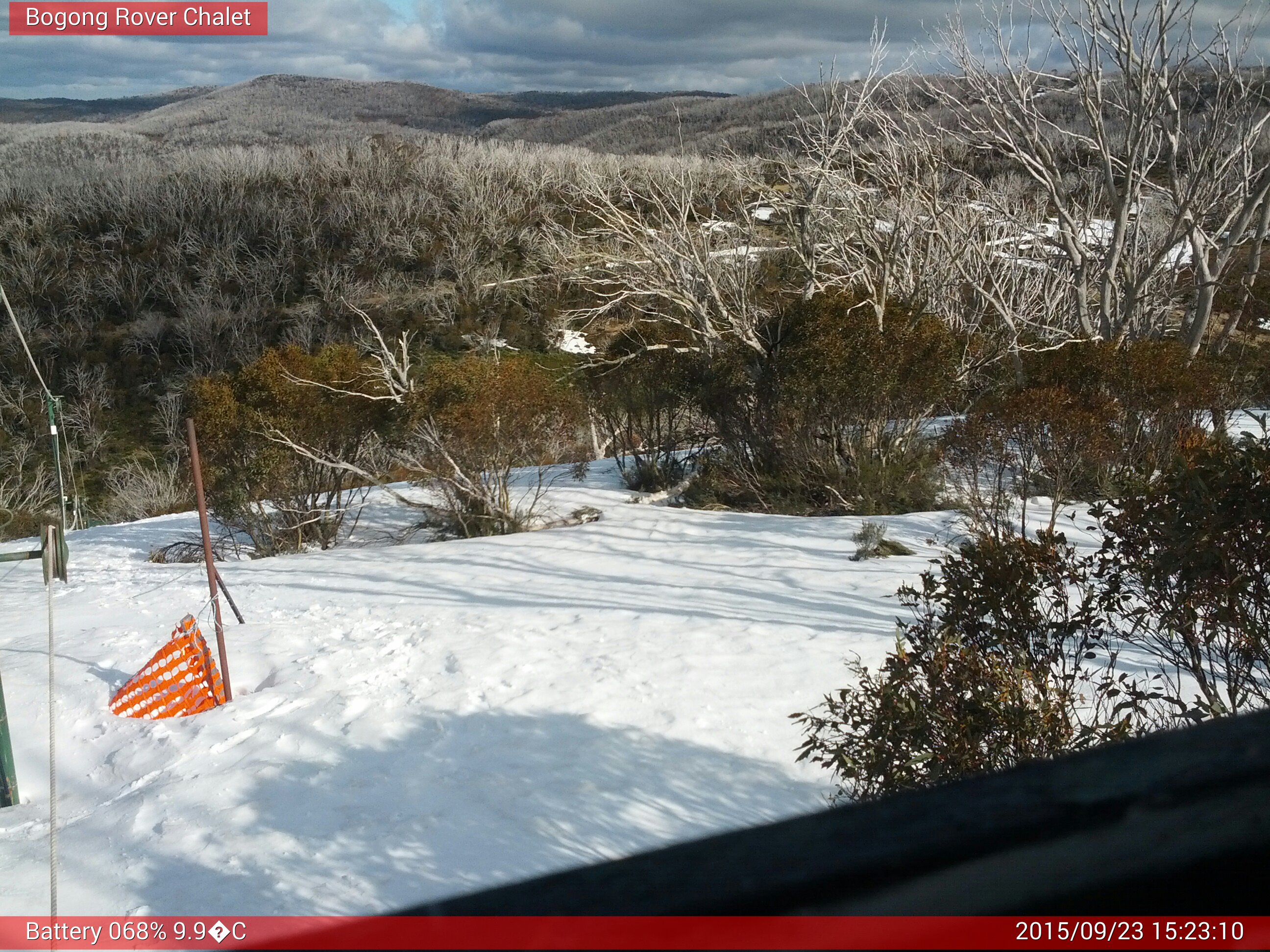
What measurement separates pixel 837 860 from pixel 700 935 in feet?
0.32

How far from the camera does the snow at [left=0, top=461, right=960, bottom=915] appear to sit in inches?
160

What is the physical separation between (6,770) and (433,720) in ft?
6.88

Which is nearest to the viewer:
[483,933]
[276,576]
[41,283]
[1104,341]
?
[483,933]

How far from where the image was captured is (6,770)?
486cm

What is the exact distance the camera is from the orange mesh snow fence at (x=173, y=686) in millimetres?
5777

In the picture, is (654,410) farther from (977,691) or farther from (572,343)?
(572,343)

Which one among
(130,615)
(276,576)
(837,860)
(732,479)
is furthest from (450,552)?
(837,860)

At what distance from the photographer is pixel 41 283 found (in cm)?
3334

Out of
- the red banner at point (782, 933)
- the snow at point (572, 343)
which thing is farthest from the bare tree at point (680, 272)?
the snow at point (572, 343)

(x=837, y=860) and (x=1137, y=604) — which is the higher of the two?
(x=837, y=860)

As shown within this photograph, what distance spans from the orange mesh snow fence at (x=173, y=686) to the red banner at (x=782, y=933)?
593 cm

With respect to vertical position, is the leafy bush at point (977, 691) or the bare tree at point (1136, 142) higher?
the bare tree at point (1136, 142)

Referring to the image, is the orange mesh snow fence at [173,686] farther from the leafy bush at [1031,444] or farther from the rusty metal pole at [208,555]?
the leafy bush at [1031,444]

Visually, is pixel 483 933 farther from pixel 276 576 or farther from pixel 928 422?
pixel 928 422
